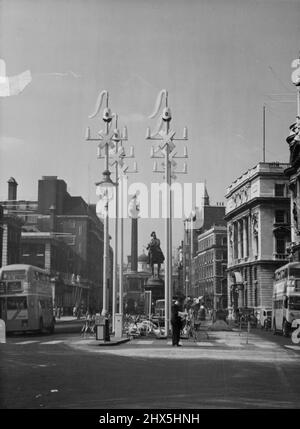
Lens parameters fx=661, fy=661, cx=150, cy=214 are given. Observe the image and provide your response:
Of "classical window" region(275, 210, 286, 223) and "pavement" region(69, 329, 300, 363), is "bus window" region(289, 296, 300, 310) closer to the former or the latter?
"pavement" region(69, 329, 300, 363)

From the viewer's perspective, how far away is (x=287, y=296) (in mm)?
31672

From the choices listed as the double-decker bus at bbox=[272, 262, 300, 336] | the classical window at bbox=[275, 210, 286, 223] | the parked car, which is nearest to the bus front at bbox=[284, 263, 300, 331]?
the double-decker bus at bbox=[272, 262, 300, 336]

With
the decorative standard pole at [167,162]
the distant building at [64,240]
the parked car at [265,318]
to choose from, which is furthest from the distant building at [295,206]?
the distant building at [64,240]

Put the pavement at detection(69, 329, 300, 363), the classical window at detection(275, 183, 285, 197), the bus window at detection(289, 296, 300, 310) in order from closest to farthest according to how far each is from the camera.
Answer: the pavement at detection(69, 329, 300, 363)
the bus window at detection(289, 296, 300, 310)
the classical window at detection(275, 183, 285, 197)

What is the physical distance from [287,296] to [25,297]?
41.5 feet

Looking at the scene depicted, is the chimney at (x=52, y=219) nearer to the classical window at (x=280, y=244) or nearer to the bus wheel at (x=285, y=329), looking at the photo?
the bus wheel at (x=285, y=329)

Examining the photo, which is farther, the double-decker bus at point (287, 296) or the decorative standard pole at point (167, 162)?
the double-decker bus at point (287, 296)

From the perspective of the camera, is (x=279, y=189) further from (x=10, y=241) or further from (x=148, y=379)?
(x=148, y=379)

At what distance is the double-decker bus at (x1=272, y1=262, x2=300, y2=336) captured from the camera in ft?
99.8

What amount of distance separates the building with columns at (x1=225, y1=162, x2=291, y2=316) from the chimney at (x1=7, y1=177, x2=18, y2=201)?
1854cm

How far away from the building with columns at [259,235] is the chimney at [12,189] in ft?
60.8

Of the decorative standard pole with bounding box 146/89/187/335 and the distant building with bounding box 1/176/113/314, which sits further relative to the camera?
the decorative standard pole with bounding box 146/89/187/335

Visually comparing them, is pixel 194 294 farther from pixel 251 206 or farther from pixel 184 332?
pixel 184 332

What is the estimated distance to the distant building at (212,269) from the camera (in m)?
46.5
